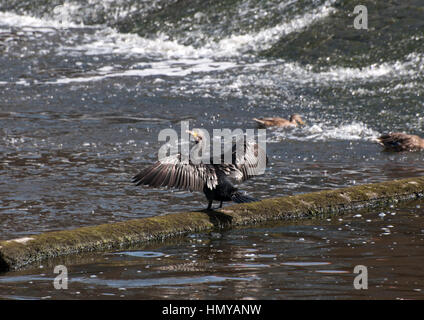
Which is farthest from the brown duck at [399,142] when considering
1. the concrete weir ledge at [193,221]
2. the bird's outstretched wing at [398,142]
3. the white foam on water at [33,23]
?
the white foam on water at [33,23]

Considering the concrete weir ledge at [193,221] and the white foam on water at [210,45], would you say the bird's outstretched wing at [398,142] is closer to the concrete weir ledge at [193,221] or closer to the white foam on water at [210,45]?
the concrete weir ledge at [193,221]

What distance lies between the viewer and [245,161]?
28.3 ft

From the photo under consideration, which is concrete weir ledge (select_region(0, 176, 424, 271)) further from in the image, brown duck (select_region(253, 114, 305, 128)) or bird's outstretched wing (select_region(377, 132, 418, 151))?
brown duck (select_region(253, 114, 305, 128))

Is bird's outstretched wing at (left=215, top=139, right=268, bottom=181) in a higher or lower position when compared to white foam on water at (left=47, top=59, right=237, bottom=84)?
lower

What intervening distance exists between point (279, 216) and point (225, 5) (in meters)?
18.0

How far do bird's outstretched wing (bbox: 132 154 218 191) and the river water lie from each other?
56 cm

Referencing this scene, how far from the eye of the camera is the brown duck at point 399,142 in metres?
14.0

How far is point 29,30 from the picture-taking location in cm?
2592

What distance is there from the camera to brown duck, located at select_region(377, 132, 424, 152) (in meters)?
14.0

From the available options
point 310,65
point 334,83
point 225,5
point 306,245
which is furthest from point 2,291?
point 225,5

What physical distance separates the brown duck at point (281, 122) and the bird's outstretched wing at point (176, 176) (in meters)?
7.79

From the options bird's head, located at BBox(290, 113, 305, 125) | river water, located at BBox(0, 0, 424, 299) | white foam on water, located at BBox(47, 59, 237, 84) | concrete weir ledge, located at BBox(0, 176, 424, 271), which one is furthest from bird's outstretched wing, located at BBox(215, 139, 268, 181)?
white foam on water, located at BBox(47, 59, 237, 84)

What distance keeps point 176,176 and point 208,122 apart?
8541mm
